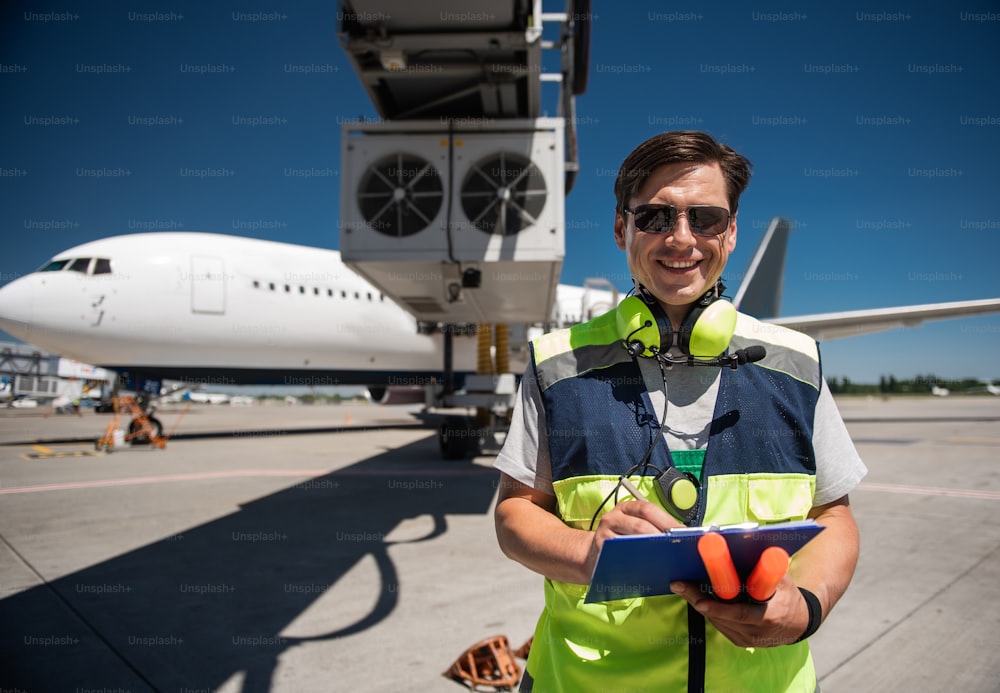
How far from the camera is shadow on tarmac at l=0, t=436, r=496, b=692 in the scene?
2.54 meters

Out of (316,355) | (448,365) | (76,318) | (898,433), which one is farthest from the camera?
(898,433)

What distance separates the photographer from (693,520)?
3.54 ft

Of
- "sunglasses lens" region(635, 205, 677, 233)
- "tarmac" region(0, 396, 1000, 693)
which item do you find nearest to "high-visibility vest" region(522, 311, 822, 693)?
"sunglasses lens" region(635, 205, 677, 233)

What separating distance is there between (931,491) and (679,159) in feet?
26.3

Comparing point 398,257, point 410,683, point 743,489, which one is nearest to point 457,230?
point 398,257

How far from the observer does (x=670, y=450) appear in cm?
117

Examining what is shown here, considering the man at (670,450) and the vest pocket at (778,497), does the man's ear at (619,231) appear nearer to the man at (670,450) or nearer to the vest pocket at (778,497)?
the man at (670,450)

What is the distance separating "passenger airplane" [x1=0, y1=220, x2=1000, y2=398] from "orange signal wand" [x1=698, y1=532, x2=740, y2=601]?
8.18 metres

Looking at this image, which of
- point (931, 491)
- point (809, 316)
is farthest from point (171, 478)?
point (809, 316)

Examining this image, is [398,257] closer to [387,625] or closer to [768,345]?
[387,625]

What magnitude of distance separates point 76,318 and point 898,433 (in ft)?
67.4

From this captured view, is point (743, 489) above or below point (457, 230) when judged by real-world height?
below

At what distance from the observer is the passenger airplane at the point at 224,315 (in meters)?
10.2

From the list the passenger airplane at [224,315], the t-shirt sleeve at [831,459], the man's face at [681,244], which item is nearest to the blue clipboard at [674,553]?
the t-shirt sleeve at [831,459]
